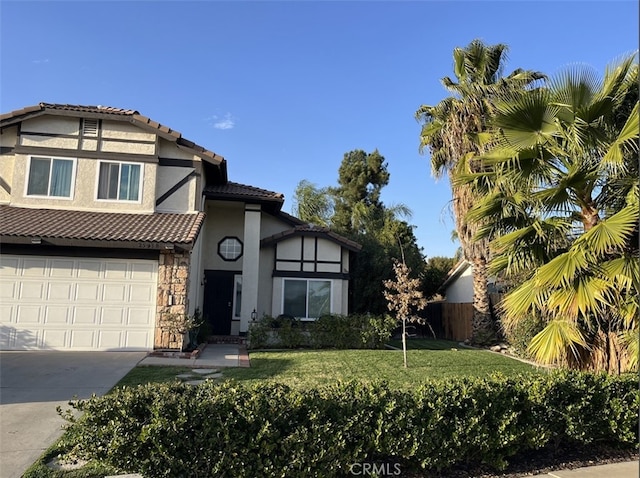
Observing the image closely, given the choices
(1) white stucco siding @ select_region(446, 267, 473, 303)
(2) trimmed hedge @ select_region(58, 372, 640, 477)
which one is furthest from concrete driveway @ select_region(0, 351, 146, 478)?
(1) white stucco siding @ select_region(446, 267, 473, 303)

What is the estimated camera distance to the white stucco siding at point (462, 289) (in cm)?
2313

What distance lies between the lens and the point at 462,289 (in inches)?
949

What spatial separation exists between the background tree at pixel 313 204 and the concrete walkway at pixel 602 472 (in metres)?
26.2

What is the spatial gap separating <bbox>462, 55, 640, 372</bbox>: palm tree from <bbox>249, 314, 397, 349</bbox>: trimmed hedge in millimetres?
7439

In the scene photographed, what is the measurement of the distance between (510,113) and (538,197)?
53.3 inches

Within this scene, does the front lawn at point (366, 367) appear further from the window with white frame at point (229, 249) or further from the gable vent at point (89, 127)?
the gable vent at point (89, 127)

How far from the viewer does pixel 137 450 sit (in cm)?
434

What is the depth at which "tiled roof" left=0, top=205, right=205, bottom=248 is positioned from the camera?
39.0ft

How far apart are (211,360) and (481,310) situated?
10695 millimetres

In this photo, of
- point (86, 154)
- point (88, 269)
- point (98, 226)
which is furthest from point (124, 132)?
point (88, 269)

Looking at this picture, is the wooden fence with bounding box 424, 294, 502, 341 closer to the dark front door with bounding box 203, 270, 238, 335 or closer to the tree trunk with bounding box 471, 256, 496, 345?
the tree trunk with bounding box 471, 256, 496, 345

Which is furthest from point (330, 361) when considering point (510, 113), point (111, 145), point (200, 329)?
point (111, 145)

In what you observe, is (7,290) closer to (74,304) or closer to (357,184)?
(74,304)

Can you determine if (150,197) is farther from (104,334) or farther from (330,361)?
(330,361)
